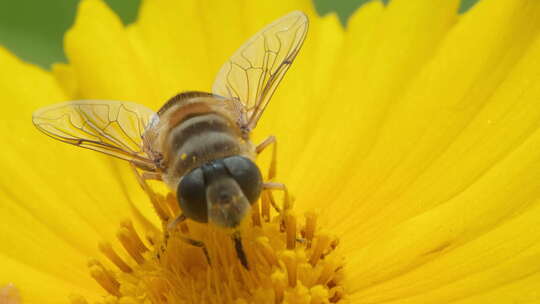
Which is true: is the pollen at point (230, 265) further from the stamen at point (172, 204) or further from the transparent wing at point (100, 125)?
the transparent wing at point (100, 125)

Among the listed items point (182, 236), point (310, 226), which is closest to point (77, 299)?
point (182, 236)

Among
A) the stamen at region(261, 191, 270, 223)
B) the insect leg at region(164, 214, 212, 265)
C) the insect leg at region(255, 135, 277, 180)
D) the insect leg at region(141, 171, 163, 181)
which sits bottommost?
the insect leg at region(164, 214, 212, 265)

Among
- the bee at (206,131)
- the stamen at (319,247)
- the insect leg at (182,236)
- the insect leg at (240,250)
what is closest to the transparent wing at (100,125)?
the bee at (206,131)

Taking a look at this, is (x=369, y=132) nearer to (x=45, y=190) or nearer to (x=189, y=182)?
(x=189, y=182)

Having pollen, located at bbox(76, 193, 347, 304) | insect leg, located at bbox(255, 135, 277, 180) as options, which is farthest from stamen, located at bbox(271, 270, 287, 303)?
insect leg, located at bbox(255, 135, 277, 180)

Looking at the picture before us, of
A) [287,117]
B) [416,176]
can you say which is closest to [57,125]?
[287,117]

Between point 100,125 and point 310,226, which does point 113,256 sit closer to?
point 100,125

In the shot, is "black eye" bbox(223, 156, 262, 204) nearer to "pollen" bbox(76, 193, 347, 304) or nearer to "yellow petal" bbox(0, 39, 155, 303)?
"pollen" bbox(76, 193, 347, 304)
